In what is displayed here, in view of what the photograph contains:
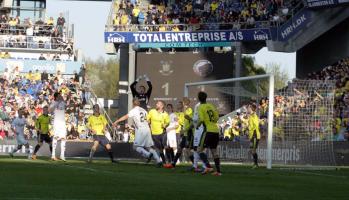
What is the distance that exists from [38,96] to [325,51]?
693 inches

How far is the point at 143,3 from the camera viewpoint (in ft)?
185

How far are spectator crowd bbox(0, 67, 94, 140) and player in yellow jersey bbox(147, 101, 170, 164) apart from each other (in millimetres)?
16553

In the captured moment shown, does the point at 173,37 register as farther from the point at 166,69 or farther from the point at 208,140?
the point at 208,140

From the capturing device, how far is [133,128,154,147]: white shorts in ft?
86.0

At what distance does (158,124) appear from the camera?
27438 millimetres

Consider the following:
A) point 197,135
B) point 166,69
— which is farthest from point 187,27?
point 197,135

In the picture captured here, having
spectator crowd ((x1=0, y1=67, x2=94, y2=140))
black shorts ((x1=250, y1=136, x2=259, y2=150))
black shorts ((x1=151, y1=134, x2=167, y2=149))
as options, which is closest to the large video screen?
spectator crowd ((x1=0, y1=67, x2=94, y2=140))

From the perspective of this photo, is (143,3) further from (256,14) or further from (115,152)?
(115,152)

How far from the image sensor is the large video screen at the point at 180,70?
5181cm

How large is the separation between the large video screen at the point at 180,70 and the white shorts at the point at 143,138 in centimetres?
2518

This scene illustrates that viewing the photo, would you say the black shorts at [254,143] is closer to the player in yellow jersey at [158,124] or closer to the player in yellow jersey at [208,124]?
the player in yellow jersey at [158,124]

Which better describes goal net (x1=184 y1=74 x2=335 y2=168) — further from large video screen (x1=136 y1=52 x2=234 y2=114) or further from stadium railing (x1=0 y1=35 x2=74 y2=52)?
stadium railing (x1=0 y1=35 x2=74 y2=52)

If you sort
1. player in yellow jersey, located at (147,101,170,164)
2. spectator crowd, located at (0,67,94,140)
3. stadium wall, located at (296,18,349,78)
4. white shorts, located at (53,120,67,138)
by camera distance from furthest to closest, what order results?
stadium wall, located at (296,18,349,78) → spectator crowd, located at (0,67,94,140) → white shorts, located at (53,120,67,138) → player in yellow jersey, located at (147,101,170,164)

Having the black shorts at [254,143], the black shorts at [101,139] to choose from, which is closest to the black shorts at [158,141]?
the black shorts at [101,139]
